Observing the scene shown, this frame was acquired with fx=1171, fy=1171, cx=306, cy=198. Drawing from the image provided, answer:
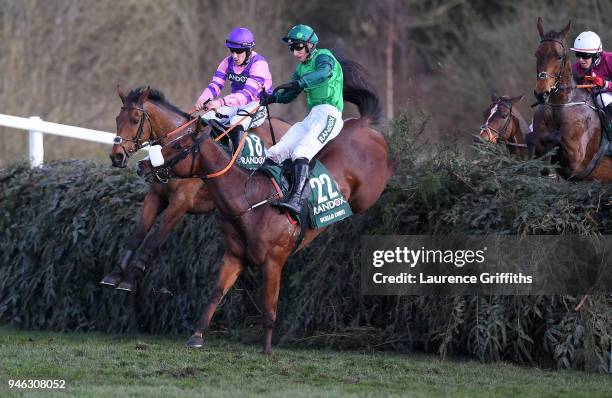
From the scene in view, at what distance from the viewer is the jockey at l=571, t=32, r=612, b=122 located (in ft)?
35.4

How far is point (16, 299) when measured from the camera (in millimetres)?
10930

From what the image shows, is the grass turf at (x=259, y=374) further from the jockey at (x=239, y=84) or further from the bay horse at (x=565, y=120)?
the bay horse at (x=565, y=120)

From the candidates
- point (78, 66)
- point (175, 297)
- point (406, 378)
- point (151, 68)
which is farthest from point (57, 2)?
point (406, 378)

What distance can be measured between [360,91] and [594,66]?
8.46 ft

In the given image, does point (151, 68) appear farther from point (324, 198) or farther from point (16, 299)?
point (324, 198)

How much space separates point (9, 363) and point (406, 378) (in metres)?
2.78

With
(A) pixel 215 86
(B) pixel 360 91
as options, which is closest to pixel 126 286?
(A) pixel 215 86

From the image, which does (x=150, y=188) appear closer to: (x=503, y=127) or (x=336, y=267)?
(x=336, y=267)

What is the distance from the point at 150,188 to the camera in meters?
10.1

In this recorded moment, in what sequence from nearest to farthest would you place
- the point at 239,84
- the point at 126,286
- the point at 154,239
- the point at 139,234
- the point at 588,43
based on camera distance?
the point at 126,286 < the point at 154,239 < the point at 139,234 < the point at 239,84 < the point at 588,43

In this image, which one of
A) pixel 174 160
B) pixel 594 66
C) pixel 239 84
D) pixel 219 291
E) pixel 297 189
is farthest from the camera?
pixel 594 66

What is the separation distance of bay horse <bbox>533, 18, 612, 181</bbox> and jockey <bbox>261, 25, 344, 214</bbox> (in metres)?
2.19

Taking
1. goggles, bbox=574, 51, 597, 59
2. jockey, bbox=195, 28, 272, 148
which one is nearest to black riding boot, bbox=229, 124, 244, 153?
jockey, bbox=195, 28, 272, 148

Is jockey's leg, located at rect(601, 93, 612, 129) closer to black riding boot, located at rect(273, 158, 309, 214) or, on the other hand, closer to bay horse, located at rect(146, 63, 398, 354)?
bay horse, located at rect(146, 63, 398, 354)
